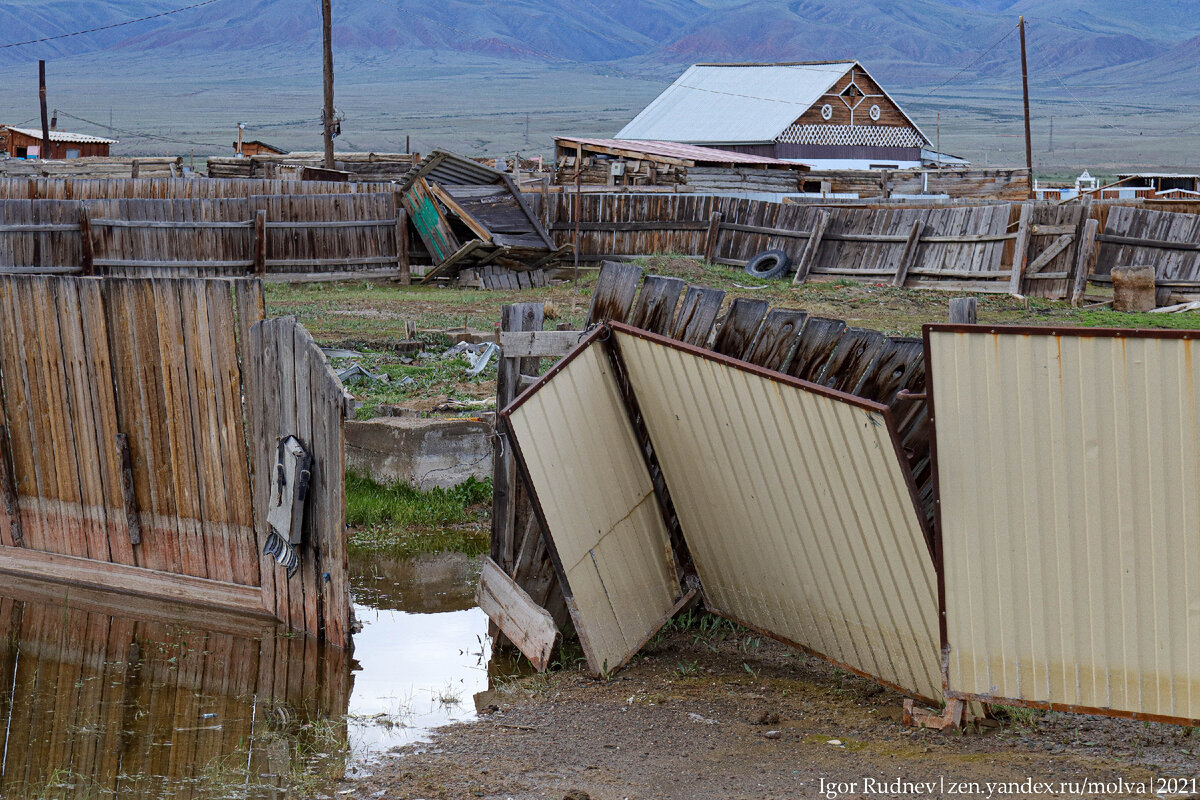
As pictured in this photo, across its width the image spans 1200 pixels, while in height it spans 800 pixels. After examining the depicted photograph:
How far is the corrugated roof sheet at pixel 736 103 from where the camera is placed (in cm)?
5272

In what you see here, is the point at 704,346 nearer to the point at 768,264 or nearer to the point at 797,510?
the point at 797,510

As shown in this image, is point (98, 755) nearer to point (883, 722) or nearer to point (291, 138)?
point (883, 722)

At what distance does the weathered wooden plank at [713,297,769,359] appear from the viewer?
5.26 meters

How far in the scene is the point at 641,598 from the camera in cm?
595

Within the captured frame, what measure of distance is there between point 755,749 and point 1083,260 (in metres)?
15.8

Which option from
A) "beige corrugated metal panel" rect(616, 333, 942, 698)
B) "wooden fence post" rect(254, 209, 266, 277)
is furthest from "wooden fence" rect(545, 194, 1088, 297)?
"beige corrugated metal panel" rect(616, 333, 942, 698)

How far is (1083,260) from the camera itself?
18531 millimetres

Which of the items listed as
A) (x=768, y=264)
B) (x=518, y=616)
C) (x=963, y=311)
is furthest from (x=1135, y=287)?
(x=518, y=616)

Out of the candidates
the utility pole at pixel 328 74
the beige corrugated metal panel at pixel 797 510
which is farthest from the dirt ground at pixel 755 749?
the utility pole at pixel 328 74

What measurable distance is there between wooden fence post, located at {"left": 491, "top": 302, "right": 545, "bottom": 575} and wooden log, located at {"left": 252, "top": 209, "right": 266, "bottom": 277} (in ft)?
47.8

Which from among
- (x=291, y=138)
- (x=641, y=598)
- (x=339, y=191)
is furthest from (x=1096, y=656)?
(x=291, y=138)

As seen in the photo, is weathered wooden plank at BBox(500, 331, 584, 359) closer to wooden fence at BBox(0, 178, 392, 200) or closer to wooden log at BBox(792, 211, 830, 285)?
wooden log at BBox(792, 211, 830, 285)

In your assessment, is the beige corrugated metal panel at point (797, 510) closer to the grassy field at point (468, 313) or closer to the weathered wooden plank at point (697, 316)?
the weathered wooden plank at point (697, 316)

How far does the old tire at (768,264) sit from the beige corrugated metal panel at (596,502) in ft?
51.1
